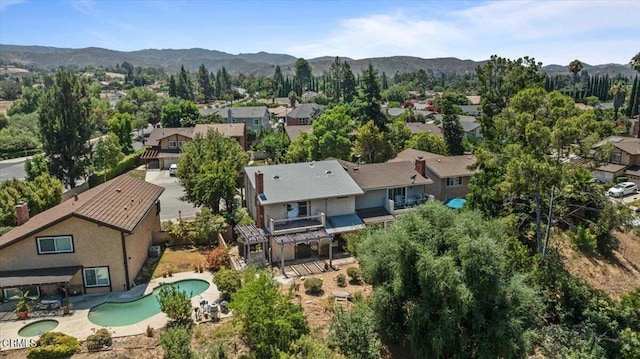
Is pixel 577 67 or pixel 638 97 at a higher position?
pixel 577 67

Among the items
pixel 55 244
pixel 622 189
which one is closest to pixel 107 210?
pixel 55 244

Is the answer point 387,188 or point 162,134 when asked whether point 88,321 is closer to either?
point 387,188

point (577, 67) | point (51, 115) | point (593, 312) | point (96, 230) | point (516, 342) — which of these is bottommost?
point (593, 312)

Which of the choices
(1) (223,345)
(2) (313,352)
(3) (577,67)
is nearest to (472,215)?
(2) (313,352)

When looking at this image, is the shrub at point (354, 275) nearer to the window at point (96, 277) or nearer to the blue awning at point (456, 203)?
the blue awning at point (456, 203)

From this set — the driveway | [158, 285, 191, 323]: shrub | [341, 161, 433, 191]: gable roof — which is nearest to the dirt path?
[341, 161, 433, 191]: gable roof

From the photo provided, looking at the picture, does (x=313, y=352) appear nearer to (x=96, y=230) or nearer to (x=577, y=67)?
(x=96, y=230)
